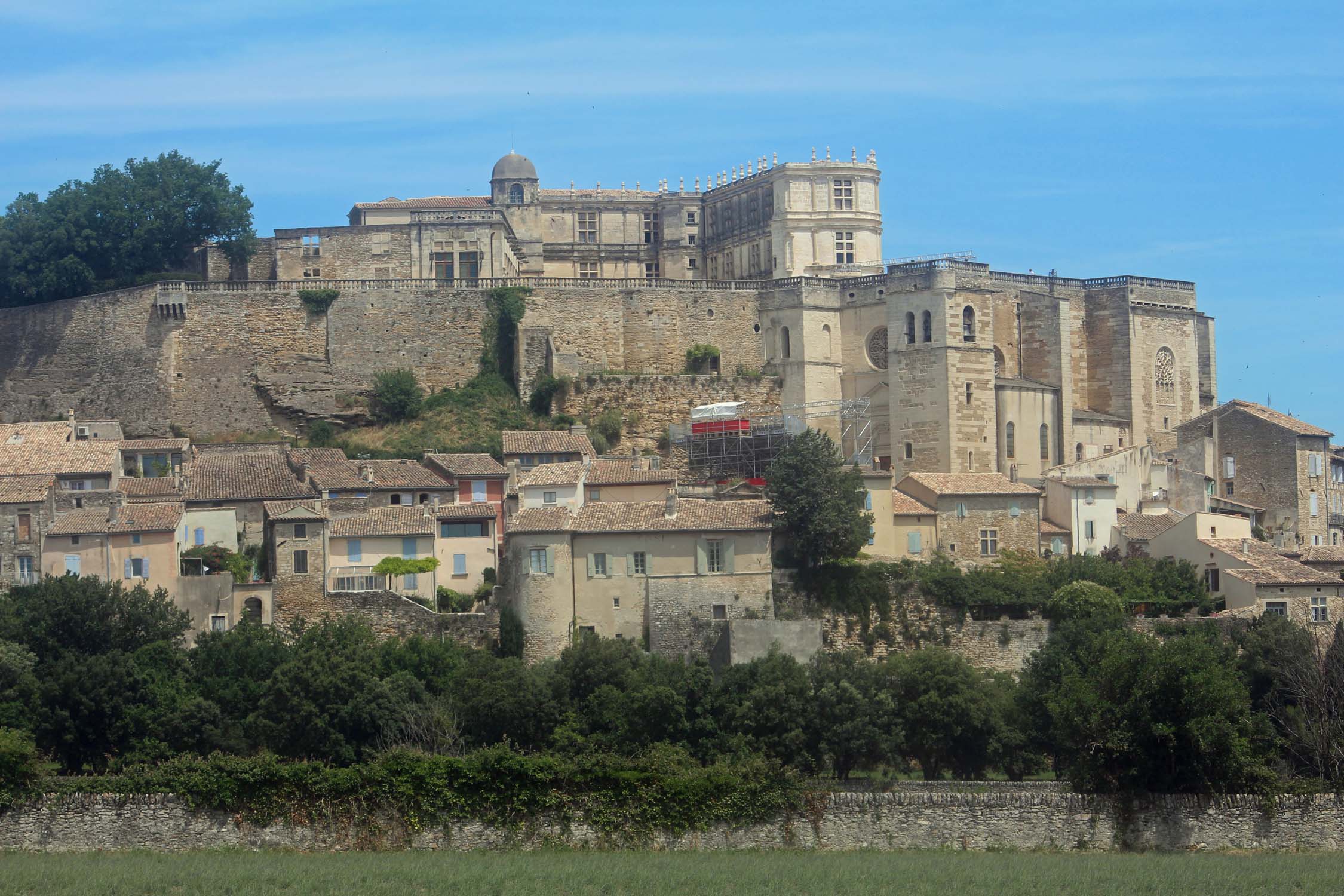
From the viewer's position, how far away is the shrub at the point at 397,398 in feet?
233

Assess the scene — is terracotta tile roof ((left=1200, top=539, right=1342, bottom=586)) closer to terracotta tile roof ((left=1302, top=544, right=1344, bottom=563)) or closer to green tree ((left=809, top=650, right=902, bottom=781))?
terracotta tile roof ((left=1302, top=544, right=1344, bottom=563))

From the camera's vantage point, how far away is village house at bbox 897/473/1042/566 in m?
61.9

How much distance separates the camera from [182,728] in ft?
157

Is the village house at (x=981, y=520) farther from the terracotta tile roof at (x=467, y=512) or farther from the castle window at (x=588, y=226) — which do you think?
the castle window at (x=588, y=226)

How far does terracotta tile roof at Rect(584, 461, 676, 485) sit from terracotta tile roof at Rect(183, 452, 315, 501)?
25.7 feet

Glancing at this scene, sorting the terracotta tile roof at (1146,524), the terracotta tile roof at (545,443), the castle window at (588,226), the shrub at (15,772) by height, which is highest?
the castle window at (588,226)

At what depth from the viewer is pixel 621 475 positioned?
6053cm

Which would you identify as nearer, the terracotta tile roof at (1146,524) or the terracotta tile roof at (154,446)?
the terracotta tile roof at (1146,524)

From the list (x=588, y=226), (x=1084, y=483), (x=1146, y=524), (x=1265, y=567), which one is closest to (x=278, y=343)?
(x=588, y=226)

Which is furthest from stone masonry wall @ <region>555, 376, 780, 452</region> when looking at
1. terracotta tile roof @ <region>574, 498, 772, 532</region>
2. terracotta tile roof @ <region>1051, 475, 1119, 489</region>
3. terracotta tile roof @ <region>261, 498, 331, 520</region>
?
terracotta tile roof @ <region>261, 498, 331, 520</region>

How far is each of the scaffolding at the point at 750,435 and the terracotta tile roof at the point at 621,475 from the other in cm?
421

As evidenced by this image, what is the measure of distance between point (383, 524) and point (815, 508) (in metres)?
11.5

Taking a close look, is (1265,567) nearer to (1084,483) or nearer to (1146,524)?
(1146,524)

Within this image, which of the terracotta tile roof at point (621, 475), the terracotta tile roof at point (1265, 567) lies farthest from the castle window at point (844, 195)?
the terracotta tile roof at point (1265, 567)
